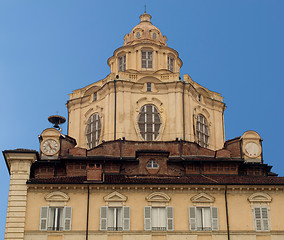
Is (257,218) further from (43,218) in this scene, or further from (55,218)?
(43,218)

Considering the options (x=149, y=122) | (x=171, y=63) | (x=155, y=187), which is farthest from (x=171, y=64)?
(x=155, y=187)

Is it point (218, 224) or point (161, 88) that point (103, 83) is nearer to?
point (161, 88)

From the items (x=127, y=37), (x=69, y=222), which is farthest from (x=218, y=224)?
(x=127, y=37)

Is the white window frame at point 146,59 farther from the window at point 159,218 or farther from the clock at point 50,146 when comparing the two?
the window at point 159,218

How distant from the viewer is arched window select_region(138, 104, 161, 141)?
68.6 metres

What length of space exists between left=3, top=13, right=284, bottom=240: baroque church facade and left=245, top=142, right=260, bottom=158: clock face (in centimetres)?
10

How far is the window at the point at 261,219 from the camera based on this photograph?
167ft

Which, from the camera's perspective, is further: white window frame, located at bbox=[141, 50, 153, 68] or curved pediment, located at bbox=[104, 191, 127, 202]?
white window frame, located at bbox=[141, 50, 153, 68]

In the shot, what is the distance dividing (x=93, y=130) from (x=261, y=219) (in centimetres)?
2622

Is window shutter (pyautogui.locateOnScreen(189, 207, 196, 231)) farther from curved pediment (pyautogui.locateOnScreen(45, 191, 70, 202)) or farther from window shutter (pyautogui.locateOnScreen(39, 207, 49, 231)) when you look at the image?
window shutter (pyautogui.locateOnScreen(39, 207, 49, 231))

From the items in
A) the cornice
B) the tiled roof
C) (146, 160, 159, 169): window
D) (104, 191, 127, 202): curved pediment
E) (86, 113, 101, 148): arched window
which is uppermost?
(86, 113, 101, 148): arched window

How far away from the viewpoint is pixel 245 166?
60.2 meters

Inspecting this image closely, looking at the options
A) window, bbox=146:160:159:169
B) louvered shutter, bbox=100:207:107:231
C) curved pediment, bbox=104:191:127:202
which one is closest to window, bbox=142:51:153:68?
window, bbox=146:160:159:169

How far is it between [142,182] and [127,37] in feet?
109
